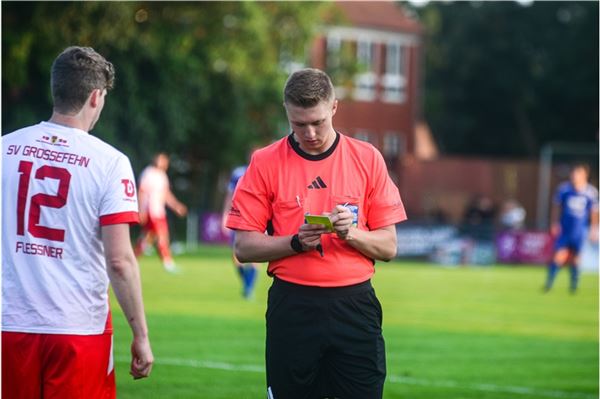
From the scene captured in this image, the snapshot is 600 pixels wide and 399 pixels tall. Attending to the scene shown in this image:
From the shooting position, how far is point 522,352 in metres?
14.2

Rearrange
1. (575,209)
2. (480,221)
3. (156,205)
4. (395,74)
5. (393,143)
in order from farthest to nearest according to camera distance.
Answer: (393,143) < (395,74) < (480,221) < (156,205) < (575,209)

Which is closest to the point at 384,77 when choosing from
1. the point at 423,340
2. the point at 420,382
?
the point at 423,340

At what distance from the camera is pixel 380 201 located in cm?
630

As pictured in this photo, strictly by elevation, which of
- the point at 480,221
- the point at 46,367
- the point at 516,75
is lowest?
the point at 480,221

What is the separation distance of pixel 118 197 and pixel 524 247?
34092 mm

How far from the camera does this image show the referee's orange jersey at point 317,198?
6148 millimetres

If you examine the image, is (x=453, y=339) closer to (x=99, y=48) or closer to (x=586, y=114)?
(x=99, y=48)

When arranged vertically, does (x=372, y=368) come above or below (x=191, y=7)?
below

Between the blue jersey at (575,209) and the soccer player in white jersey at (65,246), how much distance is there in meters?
19.9

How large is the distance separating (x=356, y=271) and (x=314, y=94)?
0.93m

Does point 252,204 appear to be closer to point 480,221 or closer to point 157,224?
point 157,224

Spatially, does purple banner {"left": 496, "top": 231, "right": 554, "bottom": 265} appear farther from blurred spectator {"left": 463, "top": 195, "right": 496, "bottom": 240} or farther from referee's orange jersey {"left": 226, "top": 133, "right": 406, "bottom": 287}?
referee's orange jersey {"left": 226, "top": 133, "right": 406, "bottom": 287}

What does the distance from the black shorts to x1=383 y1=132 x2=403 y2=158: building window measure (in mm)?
60675

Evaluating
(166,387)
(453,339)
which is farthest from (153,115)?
(166,387)
